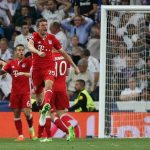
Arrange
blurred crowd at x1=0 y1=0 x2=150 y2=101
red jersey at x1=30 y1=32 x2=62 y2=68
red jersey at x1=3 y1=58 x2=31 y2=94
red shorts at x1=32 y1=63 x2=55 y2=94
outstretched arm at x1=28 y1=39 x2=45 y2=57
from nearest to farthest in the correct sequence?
outstretched arm at x1=28 y1=39 x2=45 y2=57 < red shorts at x1=32 y1=63 x2=55 y2=94 < red jersey at x1=30 y1=32 x2=62 y2=68 < red jersey at x1=3 y1=58 x2=31 y2=94 < blurred crowd at x1=0 y1=0 x2=150 y2=101

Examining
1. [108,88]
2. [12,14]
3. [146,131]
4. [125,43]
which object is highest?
[12,14]

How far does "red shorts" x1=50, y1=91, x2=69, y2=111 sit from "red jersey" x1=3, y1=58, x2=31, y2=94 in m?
1.42

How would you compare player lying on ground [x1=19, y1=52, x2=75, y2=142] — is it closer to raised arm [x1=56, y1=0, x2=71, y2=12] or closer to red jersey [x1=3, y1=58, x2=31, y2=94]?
red jersey [x1=3, y1=58, x2=31, y2=94]

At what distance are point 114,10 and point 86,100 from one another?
263cm

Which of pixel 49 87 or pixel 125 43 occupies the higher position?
pixel 125 43

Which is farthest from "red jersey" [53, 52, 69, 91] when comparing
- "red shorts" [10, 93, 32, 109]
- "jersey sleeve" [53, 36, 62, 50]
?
"red shorts" [10, 93, 32, 109]

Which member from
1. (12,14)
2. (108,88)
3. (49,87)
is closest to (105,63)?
(108,88)

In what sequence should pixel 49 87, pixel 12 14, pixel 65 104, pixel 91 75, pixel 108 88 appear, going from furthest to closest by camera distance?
pixel 12 14
pixel 91 75
pixel 108 88
pixel 65 104
pixel 49 87

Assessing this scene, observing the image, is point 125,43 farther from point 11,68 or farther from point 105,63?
point 11,68

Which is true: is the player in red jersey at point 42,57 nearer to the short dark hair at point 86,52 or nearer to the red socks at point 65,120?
the red socks at point 65,120

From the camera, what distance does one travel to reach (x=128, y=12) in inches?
602

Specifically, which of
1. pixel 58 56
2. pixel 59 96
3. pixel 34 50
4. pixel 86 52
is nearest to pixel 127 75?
pixel 86 52

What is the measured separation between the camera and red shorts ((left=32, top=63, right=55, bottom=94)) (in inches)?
464

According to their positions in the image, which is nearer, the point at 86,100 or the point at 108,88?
the point at 108,88
